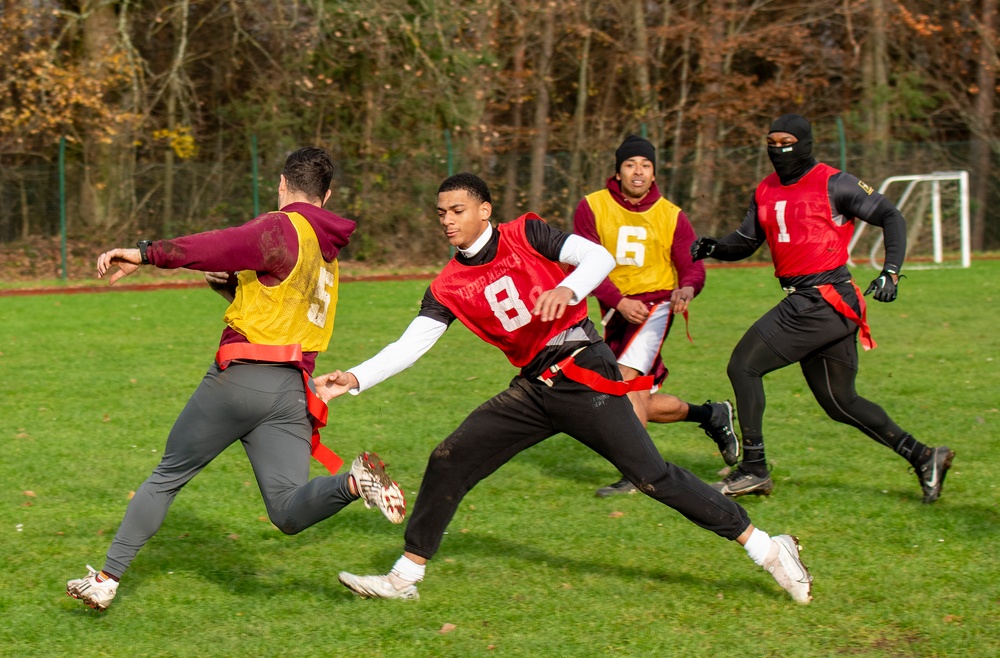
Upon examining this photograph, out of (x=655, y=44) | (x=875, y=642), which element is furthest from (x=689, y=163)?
(x=875, y=642)

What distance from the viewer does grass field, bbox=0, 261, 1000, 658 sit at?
14.7 feet

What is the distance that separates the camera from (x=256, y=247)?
171 inches

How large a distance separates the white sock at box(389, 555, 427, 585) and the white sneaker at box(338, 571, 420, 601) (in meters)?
0.03

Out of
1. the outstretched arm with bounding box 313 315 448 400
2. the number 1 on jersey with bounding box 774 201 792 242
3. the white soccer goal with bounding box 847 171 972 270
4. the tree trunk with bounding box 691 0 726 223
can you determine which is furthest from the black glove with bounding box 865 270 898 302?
the tree trunk with bounding box 691 0 726 223

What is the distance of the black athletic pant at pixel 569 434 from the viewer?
15.4 ft

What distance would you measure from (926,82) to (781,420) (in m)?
21.1

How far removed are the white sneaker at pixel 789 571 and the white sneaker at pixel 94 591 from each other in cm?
272

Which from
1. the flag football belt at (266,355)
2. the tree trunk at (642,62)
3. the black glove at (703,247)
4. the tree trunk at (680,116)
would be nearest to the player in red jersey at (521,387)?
the flag football belt at (266,355)

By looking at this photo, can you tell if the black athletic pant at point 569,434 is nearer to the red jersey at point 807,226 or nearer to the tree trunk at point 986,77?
the red jersey at point 807,226

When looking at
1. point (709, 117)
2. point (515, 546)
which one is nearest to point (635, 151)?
point (515, 546)

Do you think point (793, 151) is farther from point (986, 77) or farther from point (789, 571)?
point (986, 77)

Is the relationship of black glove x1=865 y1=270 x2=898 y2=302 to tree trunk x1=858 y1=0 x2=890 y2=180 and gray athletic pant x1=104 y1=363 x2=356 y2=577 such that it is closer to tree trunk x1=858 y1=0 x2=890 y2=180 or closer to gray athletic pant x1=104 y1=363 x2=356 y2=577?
gray athletic pant x1=104 y1=363 x2=356 y2=577

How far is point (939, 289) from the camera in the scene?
16.6m

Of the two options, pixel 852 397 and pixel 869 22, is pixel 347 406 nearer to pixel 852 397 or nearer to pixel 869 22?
pixel 852 397
